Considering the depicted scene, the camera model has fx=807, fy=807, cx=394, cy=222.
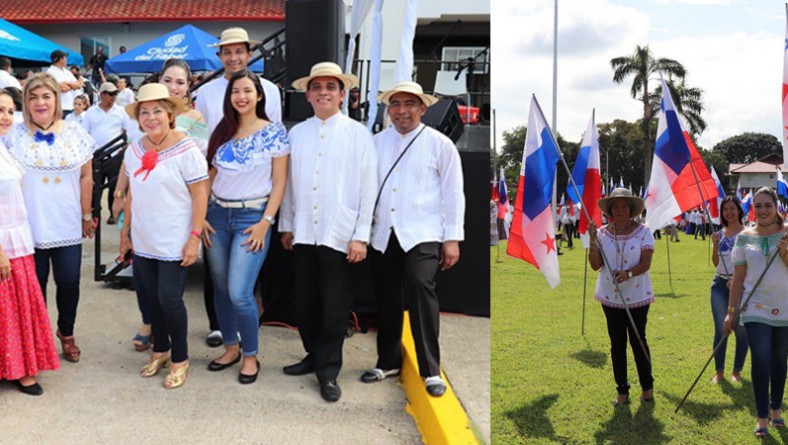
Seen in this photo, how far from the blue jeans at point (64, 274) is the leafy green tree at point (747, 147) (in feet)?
10.2

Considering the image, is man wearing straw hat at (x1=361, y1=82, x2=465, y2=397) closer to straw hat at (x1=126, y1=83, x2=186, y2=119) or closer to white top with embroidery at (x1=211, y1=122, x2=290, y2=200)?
white top with embroidery at (x1=211, y1=122, x2=290, y2=200)

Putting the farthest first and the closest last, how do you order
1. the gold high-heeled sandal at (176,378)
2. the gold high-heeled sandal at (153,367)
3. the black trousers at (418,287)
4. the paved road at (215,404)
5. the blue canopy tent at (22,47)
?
the blue canopy tent at (22,47) < the gold high-heeled sandal at (153,367) < the gold high-heeled sandal at (176,378) < the black trousers at (418,287) < the paved road at (215,404)

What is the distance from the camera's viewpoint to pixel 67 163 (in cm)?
405

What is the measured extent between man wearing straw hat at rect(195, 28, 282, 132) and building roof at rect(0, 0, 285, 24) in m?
17.9

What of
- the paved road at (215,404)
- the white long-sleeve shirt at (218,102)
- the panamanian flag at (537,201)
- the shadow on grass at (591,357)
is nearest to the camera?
the panamanian flag at (537,201)

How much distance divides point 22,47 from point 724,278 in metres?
13.5

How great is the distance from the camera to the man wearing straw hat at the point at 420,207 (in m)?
3.67

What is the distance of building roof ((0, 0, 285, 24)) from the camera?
22000 millimetres

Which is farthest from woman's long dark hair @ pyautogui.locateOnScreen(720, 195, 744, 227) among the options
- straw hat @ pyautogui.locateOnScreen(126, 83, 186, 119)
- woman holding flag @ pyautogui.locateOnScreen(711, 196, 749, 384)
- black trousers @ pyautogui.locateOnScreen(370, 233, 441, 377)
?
straw hat @ pyautogui.locateOnScreen(126, 83, 186, 119)

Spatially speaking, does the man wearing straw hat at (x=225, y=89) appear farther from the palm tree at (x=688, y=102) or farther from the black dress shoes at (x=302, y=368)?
the palm tree at (x=688, y=102)

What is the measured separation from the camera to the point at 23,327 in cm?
386

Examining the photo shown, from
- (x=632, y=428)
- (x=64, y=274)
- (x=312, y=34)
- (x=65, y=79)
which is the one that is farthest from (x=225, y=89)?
(x=65, y=79)

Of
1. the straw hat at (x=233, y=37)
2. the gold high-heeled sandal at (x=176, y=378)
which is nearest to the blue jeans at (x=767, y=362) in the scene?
the gold high-heeled sandal at (x=176, y=378)

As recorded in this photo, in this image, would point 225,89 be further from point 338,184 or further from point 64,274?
point 64,274
